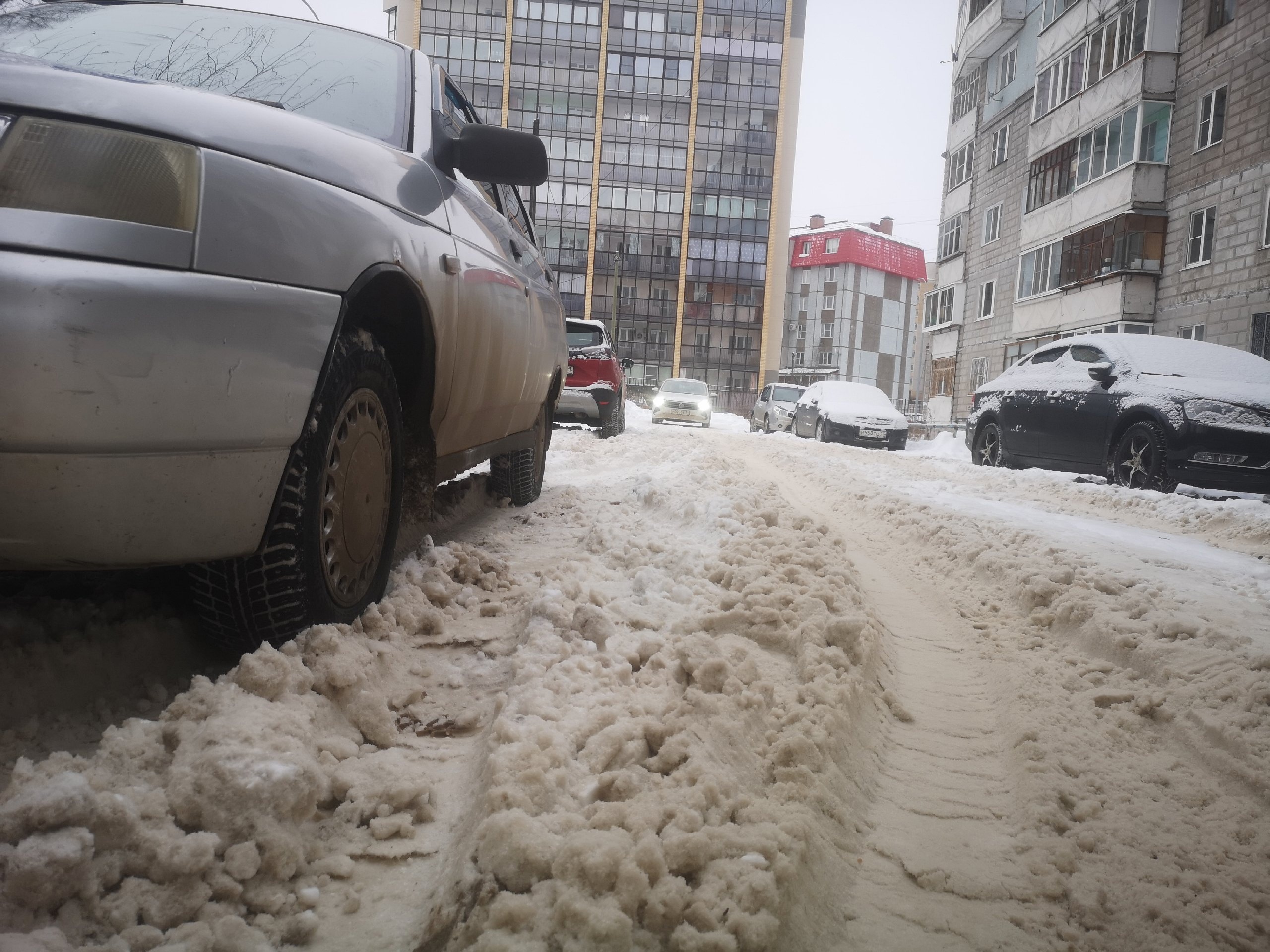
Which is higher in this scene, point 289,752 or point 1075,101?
point 1075,101

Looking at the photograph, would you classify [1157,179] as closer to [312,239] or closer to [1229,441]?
[1229,441]

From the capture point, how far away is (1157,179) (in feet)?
58.2

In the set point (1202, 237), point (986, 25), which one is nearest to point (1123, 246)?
point (1202, 237)

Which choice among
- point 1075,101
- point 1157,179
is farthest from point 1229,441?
point 1075,101

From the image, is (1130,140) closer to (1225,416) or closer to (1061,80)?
(1061,80)

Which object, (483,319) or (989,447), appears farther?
(989,447)

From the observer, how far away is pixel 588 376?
11.5 metres

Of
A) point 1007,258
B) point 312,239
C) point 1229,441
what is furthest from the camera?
point 1007,258

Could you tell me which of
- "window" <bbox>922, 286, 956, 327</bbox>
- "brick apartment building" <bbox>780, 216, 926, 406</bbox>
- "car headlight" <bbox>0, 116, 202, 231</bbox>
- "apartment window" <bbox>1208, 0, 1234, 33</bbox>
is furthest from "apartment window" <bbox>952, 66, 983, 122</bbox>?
"brick apartment building" <bbox>780, 216, 926, 406</bbox>

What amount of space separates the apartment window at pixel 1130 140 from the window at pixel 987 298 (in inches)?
212

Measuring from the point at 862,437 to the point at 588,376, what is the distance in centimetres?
668

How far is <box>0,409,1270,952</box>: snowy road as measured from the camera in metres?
1.29

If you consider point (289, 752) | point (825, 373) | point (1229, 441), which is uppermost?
point (825, 373)

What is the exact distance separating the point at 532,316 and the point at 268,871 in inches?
125
